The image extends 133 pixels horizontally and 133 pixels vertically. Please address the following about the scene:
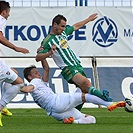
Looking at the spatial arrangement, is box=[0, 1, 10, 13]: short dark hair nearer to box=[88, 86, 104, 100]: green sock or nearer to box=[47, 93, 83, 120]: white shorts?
box=[47, 93, 83, 120]: white shorts

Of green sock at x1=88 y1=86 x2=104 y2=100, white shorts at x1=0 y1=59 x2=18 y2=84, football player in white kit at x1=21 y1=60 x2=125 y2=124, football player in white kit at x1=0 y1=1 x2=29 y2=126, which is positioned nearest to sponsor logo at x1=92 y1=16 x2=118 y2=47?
football player in white kit at x1=21 y1=60 x2=125 y2=124

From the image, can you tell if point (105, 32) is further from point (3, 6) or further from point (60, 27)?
point (3, 6)

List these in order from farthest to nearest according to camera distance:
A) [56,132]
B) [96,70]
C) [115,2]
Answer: [115,2] → [96,70] → [56,132]

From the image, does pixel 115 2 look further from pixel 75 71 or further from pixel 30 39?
pixel 75 71

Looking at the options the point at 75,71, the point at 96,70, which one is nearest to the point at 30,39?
the point at 96,70

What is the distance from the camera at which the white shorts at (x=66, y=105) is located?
39.2ft

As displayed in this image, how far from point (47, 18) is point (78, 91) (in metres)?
12.3

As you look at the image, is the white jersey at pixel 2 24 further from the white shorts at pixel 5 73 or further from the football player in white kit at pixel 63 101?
the football player in white kit at pixel 63 101

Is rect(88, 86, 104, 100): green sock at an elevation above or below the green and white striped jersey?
below

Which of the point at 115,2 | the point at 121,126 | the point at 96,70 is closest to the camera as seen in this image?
the point at 121,126

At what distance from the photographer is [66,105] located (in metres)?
12.0

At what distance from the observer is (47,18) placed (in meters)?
24.6

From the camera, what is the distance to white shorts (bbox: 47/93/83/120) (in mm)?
11961

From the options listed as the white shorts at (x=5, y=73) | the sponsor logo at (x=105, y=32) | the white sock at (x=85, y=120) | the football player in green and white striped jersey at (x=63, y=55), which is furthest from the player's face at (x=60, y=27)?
the sponsor logo at (x=105, y=32)
